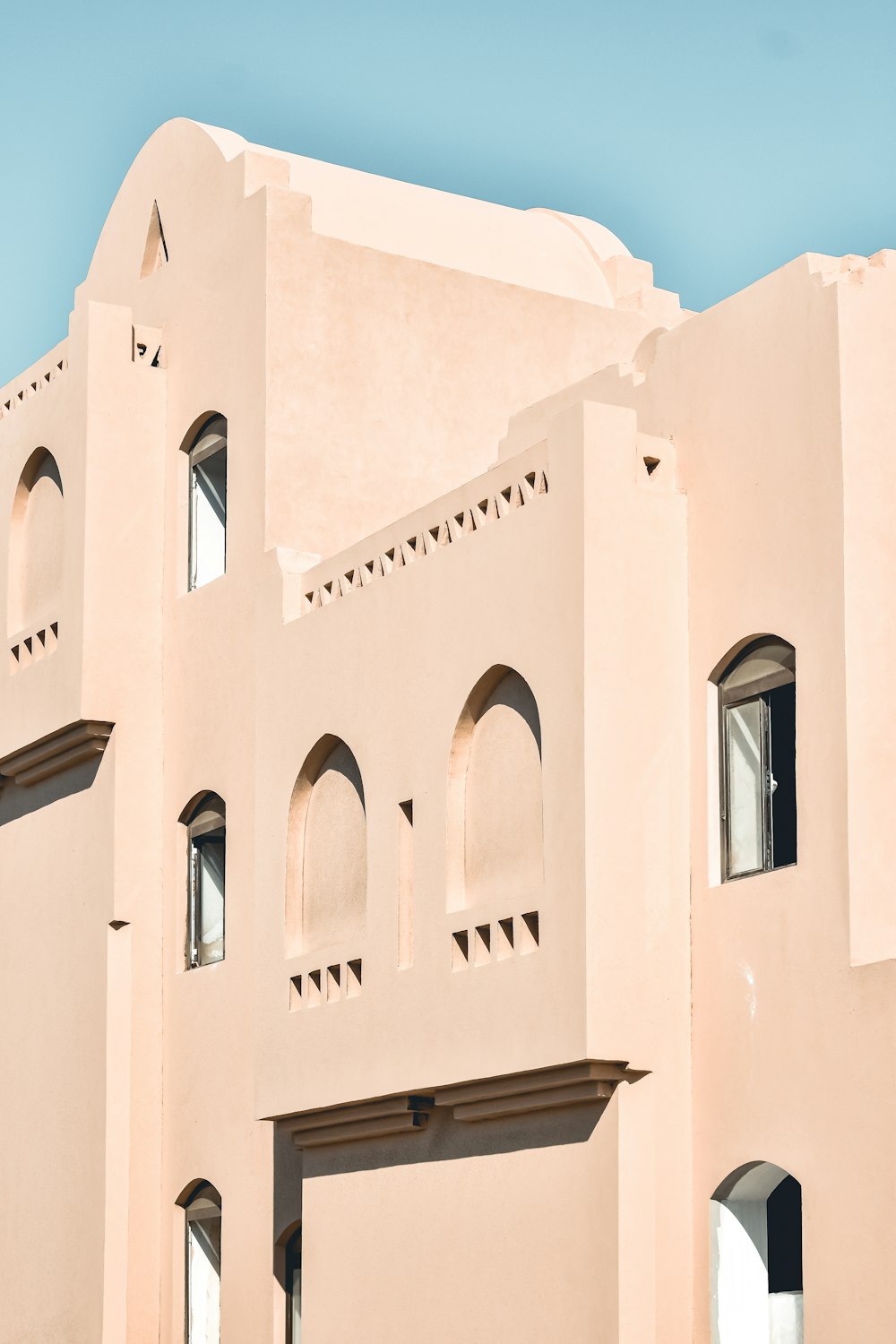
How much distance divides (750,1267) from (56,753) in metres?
8.79

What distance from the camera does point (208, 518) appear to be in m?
19.6

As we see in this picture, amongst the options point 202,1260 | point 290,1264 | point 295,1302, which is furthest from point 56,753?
point 295,1302

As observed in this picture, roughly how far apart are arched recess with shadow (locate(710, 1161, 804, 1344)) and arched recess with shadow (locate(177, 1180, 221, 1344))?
5938 millimetres

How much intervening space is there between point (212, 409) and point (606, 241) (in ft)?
15.3

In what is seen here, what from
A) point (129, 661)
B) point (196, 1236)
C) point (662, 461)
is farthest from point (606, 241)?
point (196, 1236)

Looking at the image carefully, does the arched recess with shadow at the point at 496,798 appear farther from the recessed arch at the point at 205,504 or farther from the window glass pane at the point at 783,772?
the recessed arch at the point at 205,504

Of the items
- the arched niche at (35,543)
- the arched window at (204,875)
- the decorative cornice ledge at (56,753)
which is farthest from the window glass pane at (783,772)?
the arched niche at (35,543)

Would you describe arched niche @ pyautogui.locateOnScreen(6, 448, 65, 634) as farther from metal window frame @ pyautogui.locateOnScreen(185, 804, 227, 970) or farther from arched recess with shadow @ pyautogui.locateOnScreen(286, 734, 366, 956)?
arched recess with shadow @ pyautogui.locateOnScreen(286, 734, 366, 956)

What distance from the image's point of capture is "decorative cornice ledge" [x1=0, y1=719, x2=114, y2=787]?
19297 millimetres

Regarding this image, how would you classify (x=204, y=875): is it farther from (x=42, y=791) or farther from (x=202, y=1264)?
(x=202, y=1264)

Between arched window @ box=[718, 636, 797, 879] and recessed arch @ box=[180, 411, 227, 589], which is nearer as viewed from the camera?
arched window @ box=[718, 636, 797, 879]

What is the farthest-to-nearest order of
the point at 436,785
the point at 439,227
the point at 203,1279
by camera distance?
the point at 439,227 → the point at 203,1279 → the point at 436,785

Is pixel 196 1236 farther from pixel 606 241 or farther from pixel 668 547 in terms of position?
pixel 606 241

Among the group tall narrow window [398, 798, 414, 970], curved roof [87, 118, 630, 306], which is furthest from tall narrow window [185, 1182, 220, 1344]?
curved roof [87, 118, 630, 306]
